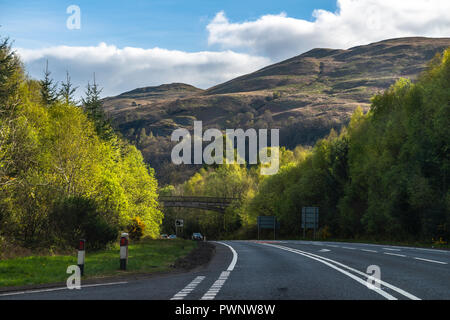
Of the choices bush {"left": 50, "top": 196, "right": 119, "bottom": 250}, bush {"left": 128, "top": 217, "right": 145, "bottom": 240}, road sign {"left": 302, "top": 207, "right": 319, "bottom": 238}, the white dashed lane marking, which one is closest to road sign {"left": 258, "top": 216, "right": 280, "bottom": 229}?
road sign {"left": 302, "top": 207, "right": 319, "bottom": 238}

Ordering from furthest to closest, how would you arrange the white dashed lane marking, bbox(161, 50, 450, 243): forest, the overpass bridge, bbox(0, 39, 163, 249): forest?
1. the overpass bridge
2. bbox(161, 50, 450, 243): forest
3. bbox(0, 39, 163, 249): forest
4. the white dashed lane marking

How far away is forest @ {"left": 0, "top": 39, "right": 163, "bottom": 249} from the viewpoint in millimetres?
22766

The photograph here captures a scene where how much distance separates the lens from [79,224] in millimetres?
25062

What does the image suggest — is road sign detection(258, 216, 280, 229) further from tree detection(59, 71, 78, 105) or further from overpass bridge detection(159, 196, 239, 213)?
tree detection(59, 71, 78, 105)

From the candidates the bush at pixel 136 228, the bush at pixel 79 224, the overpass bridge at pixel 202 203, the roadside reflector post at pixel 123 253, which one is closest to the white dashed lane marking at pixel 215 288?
the roadside reflector post at pixel 123 253

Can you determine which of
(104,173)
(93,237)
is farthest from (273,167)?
(93,237)

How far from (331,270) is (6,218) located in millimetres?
14147

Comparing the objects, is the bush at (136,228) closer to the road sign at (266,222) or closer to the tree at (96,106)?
the tree at (96,106)

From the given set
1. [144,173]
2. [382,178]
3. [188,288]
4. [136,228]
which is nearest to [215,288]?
[188,288]

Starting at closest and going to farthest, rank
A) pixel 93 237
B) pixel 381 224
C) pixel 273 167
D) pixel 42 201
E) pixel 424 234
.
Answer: pixel 42 201 < pixel 93 237 < pixel 424 234 < pixel 381 224 < pixel 273 167

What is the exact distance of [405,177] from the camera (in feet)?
131

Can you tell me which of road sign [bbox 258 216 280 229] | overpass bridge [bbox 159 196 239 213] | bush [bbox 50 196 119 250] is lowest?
road sign [bbox 258 216 280 229]
